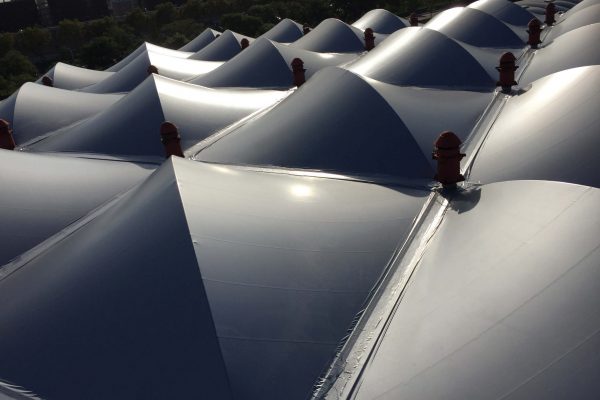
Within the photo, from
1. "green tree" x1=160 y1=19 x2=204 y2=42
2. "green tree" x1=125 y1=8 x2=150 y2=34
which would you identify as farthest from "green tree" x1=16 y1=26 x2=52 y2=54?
"green tree" x1=160 y1=19 x2=204 y2=42

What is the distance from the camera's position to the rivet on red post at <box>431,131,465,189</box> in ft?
33.0

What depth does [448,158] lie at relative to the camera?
10.3 meters

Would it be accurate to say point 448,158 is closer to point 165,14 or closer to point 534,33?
point 534,33

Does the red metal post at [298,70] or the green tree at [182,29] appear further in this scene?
the green tree at [182,29]

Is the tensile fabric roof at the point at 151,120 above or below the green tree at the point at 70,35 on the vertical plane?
below

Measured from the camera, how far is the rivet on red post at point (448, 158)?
33.0 ft

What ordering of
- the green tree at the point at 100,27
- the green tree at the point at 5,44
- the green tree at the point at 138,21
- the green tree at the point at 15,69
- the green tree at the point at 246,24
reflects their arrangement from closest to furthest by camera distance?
the green tree at the point at 15,69
the green tree at the point at 246,24
the green tree at the point at 5,44
the green tree at the point at 100,27
the green tree at the point at 138,21

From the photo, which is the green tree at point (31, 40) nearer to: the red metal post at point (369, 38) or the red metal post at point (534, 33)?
the red metal post at point (369, 38)

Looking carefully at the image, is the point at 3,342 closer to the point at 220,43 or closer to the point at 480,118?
the point at 480,118

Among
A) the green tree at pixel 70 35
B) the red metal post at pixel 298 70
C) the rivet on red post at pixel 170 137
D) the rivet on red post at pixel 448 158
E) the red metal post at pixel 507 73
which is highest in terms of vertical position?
the green tree at pixel 70 35

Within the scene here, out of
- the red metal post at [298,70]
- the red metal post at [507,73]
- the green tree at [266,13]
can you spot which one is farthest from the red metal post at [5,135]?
the green tree at [266,13]

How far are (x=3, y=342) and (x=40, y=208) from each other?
195 inches

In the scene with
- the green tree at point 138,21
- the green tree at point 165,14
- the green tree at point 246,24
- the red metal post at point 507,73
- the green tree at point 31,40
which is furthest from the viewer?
the green tree at point 165,14

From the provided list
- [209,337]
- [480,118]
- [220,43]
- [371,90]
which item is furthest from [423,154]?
[220,43]
